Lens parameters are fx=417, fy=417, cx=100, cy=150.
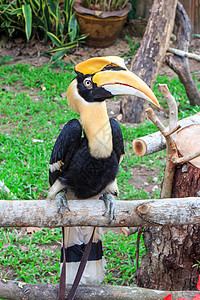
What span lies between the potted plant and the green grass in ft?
2.39

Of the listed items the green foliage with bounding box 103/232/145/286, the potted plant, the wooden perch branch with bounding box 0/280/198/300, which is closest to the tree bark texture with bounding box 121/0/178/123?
the potted plant

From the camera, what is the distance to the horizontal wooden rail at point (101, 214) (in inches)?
66.3

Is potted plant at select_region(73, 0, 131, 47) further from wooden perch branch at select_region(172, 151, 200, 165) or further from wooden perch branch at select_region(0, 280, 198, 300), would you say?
wooden perch branch at select_region(0, 280, 198, 300)

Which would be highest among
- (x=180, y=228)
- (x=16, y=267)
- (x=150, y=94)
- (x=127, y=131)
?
(x=150, y=94)

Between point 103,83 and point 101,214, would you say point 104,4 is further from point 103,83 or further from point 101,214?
point 101,214

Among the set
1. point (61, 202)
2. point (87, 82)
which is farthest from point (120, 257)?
point (87, 82)

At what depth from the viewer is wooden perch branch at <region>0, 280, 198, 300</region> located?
1.97m

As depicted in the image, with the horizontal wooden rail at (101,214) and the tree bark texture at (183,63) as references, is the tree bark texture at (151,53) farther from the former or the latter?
the horizontal wooden rail at (101,214)

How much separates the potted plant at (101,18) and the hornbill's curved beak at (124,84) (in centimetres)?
400

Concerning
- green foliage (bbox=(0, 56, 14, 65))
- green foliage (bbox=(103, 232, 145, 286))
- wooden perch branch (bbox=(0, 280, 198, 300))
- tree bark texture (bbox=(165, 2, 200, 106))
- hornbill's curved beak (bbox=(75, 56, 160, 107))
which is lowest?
green foliage (bbox=(103, 232, 145, 286))

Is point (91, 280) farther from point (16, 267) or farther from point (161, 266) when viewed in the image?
point (16, 267)

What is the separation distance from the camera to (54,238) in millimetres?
2949

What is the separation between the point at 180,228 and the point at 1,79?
3627mm

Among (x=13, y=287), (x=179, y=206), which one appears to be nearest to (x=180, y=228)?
(x=179, y=206)
